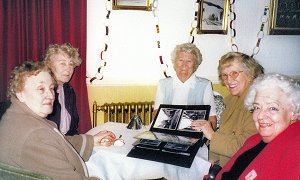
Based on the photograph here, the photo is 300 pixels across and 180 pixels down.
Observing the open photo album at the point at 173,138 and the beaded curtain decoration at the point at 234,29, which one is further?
the beaded curtain decoration at the point at 234,29

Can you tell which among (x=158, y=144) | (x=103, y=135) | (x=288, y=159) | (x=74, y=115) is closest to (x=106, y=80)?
(x=74, y=115)

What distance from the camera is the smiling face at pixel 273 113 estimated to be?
1771mm

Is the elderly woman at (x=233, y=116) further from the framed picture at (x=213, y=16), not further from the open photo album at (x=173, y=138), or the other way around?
the framed picture at (x=213, y=16)

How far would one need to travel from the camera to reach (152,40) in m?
4.26

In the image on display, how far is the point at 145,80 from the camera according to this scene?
4297mm

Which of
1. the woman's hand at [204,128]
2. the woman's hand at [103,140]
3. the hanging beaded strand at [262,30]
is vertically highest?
the hanging beaded strand at [262,30]

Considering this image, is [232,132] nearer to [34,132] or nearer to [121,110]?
[34,132]

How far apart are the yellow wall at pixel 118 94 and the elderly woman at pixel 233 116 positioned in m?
1.55

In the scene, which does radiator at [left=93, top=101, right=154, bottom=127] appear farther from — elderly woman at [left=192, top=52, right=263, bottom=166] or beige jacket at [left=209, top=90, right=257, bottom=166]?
beige jacket at [left=209, top=90, right=257, bottom=166]

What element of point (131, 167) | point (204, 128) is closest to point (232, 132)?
point (204, 128)

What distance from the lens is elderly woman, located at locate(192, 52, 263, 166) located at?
229 centimetres

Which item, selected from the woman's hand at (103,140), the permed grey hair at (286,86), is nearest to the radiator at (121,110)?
the woman's hand at (103,140)

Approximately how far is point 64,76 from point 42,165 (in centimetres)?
175

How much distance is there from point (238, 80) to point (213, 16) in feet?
6.63
